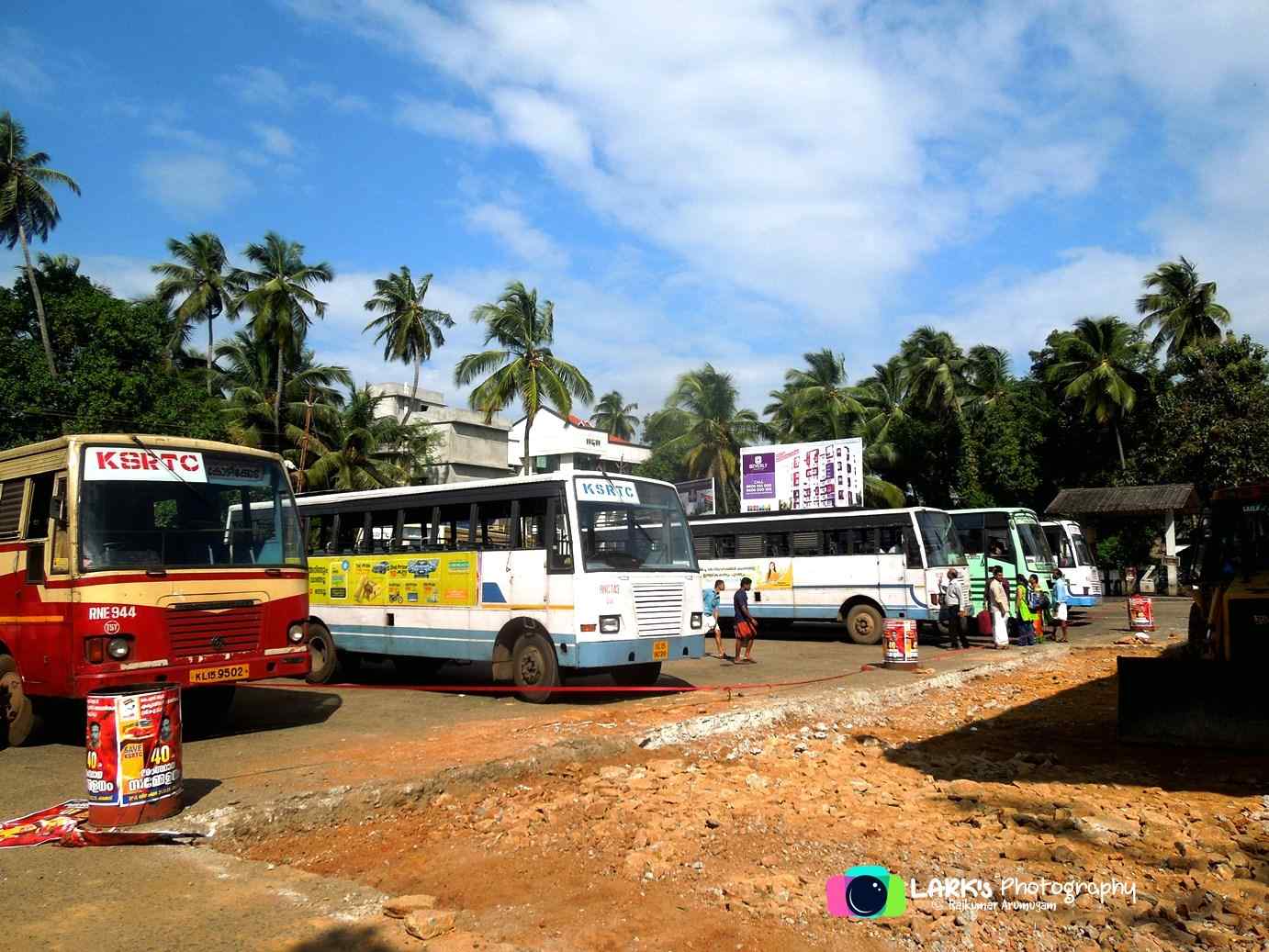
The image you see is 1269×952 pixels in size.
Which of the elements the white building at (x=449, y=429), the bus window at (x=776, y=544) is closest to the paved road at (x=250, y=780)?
the bus window at (x=776, y=544)

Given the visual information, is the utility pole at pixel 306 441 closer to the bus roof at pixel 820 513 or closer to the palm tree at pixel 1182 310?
the bus roof at pixel 820 513

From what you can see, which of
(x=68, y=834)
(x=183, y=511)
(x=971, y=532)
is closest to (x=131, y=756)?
(x=68, y=834)

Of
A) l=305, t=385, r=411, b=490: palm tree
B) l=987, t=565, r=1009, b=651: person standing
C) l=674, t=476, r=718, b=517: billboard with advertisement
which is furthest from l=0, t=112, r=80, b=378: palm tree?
l=987, t=565, r=1009, b=651: person standing

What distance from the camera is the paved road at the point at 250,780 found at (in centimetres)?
483

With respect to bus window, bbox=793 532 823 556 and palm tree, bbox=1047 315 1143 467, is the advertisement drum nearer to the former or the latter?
bus window, bbox=793 532 823 556

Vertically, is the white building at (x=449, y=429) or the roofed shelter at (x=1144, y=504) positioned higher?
the white building at (x=449, y=429)

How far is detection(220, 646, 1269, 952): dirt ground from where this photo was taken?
4.66 metres

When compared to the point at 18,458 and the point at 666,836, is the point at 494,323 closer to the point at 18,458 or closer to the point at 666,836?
the point at 18,458

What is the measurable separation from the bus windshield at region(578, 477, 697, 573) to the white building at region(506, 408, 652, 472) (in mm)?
51373

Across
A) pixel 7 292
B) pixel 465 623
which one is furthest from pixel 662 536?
pixel 7 292

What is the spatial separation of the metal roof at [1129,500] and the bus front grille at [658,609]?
3172 cm

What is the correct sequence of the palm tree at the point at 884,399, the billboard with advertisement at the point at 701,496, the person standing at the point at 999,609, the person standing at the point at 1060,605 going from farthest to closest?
the palm tree at the point at 884,399 < the billboard with advertisement at the point at 701,496 < the person standing at the point at 1060,605 < the person standing at the point at 999,609

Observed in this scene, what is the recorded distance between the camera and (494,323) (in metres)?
37.6

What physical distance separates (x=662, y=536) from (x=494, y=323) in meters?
26.5
